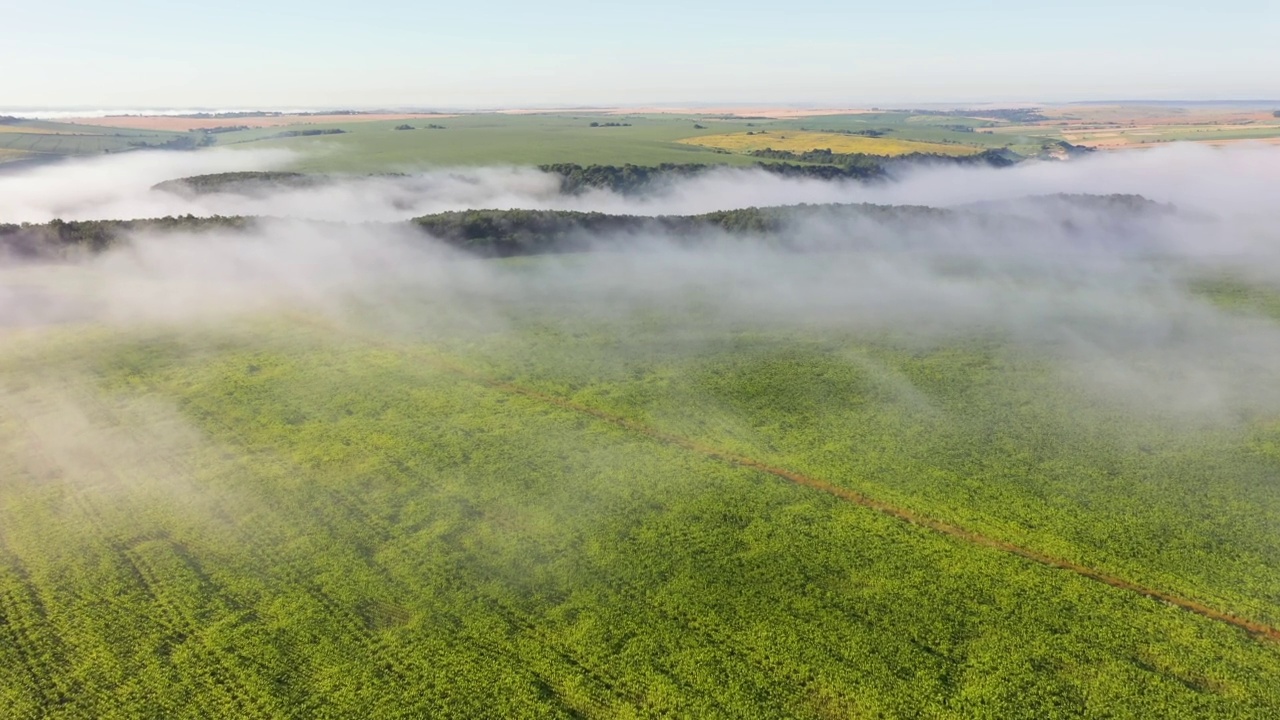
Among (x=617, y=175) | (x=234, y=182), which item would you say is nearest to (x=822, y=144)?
(x=617, y=175)

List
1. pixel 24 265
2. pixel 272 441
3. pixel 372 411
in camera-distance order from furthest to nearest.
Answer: pixel 24 265 → pixel 372 411 → pixel 272 441

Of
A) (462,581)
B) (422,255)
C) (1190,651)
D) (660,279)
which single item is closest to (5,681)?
(462,581)

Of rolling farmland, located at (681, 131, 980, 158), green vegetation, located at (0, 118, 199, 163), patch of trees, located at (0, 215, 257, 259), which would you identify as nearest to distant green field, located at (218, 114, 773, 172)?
rolling farmland, located at (681, 131, 980, 158)

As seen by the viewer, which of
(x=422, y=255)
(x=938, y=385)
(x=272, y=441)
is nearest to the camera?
(x=272, y=441)

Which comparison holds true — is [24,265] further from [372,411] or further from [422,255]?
[372,411]

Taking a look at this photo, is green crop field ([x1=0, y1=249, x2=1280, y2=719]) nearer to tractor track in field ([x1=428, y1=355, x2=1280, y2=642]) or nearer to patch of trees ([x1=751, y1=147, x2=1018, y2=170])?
tractor track in field ([x1=428, y1=355, x2=1280, y2=642])

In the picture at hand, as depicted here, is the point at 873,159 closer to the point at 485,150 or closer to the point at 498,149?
the point at 498,149

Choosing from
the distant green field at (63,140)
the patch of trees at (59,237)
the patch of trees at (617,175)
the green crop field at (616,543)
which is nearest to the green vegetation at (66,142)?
the distant green field at (63,140)

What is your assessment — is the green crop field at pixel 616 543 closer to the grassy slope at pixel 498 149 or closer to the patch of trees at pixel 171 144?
the grassy slope at pixel 498 149
